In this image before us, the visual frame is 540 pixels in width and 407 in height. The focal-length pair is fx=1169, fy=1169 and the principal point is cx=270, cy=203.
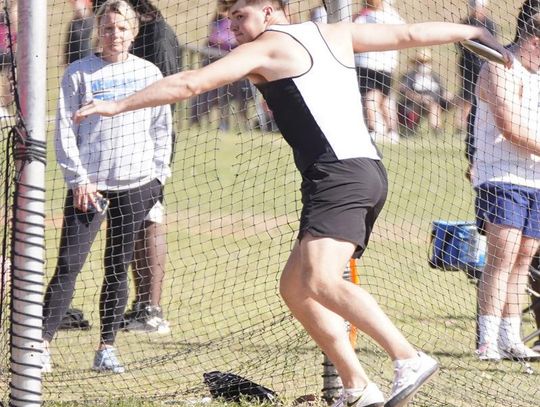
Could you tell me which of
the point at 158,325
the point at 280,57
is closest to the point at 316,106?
the point at 280,57

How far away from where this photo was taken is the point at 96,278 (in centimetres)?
784

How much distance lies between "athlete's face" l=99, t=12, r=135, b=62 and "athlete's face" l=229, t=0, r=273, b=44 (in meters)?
1.38

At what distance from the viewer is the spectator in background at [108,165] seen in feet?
19.9

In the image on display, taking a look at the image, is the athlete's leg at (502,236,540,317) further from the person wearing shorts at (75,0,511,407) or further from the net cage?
the person wearing shorts at (75,0,511,407)

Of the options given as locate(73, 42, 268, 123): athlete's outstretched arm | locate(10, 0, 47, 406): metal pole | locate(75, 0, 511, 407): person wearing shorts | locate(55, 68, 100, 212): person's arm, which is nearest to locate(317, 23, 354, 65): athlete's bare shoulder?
locate(75, 0, 511, 407): person wearing shorts

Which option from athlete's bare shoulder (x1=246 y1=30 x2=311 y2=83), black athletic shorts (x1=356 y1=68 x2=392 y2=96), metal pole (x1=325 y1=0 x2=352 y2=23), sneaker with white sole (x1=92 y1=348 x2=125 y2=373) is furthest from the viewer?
black athletic shorts (x1=356 y1=68 x2=392 y2=96)

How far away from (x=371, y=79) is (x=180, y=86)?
9.94ft

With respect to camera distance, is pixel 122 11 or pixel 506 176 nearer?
pixel 122 11

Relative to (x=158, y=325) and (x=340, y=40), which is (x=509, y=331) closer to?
(x=158, y=325)

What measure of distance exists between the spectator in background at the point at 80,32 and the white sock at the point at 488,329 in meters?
2.60

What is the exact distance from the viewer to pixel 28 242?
4.25m

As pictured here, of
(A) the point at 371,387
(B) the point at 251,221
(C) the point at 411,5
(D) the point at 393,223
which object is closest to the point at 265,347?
(A) the point at 371,387

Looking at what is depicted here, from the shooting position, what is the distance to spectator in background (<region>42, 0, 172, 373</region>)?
6055mm

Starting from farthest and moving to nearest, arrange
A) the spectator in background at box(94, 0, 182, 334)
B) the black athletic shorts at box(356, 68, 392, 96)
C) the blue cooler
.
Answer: the black athletic shorts at box(356, 68, 392, 96) < the spectator in background at box(94, 0, 182, 334) < the blue cooler
